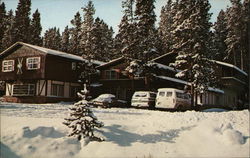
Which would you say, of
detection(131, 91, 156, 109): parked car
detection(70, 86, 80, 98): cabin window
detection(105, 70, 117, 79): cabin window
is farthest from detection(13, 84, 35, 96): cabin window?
detection(131, 91, 156, 109): parked car

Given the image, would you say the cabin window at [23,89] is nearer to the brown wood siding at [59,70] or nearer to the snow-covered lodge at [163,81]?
the brown wood siding at [59,70]

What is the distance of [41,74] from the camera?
1226 inches

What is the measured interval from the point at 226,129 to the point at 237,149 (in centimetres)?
107

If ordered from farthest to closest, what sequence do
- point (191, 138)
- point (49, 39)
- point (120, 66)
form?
point (49, 39), point (120, 66), point (191, 138)

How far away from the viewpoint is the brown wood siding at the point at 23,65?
1233 inches

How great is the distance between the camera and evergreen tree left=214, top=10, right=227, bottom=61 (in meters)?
51.1

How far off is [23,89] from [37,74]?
124 inches

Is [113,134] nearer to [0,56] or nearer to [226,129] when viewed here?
[226,129]

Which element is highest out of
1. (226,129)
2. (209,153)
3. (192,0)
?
(192,0)

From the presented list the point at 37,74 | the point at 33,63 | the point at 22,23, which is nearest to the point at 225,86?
the point at 37,74

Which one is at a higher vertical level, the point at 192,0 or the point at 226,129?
the point at 192,0

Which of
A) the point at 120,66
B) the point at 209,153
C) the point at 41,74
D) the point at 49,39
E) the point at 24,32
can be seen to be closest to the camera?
the point at 209,153

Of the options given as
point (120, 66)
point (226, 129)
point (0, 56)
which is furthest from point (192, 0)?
point (0, 56)

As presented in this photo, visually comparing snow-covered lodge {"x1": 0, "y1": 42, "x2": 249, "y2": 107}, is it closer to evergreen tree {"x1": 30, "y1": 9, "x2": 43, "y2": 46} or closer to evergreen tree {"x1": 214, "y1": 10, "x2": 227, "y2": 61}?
evergreen tree {"x1": 30, "y1": 9, "x2": 43, "y2": 46}
